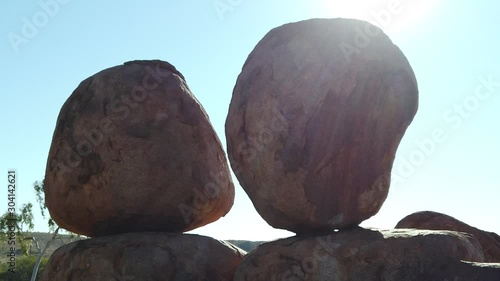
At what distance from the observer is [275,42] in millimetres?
4426

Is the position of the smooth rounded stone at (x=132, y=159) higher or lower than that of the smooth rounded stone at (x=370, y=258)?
higher

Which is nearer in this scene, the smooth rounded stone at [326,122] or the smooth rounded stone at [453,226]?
the smooth rounded stone at [326,122]

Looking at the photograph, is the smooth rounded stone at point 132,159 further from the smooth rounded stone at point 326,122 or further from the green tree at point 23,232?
the green tree at point 23,232

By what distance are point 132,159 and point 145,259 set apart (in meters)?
0.85

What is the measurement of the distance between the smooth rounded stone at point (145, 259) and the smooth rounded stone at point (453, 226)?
3.39 m

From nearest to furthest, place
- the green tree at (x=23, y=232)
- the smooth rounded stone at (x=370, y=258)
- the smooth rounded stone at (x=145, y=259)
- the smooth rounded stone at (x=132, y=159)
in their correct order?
the smooth rounded stone at (x=370, y=258)
the smooth rounded stone at (x=145, y=259)
the smooth rounded stone at (x=132, y=159)
the green tree at (x=23, y=232)

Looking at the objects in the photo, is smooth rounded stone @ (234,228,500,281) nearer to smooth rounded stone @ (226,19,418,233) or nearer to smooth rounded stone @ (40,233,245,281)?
smooth rounded stone @ (226,19,418,233)

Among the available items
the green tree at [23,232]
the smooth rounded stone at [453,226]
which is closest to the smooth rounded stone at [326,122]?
the smooth rounded stone at [453,226]

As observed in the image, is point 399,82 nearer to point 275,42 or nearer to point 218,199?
point 275,42

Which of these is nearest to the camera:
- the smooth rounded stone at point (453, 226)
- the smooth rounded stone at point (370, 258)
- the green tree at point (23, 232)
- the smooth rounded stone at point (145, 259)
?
the smooth rounded stone at point (370, 258)

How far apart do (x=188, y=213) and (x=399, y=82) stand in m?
2.15

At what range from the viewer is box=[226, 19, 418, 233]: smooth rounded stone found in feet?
13.5

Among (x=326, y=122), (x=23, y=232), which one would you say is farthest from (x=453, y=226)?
(x=23, y=232)

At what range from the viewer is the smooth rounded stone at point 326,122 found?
411cm
